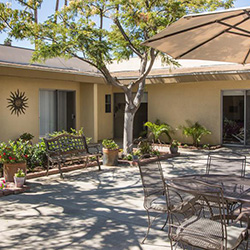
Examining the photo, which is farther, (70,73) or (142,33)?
(70,73)

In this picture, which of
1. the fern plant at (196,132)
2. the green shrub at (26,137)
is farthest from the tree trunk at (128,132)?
the fern plant at (196,132)

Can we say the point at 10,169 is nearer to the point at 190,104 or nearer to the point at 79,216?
the point at 79,216

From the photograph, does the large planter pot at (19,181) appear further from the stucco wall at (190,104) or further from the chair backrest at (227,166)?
→ the stucco wall at (190,104)

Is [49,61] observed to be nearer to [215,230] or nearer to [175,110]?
[175,110]

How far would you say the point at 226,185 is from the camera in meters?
4.77

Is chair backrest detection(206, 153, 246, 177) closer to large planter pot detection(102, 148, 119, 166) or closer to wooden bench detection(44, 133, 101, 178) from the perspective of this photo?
wooden bench detection(44, 133, 101, 178)

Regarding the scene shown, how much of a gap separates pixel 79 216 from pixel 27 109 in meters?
8.49

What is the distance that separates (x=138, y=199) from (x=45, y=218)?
1936mm

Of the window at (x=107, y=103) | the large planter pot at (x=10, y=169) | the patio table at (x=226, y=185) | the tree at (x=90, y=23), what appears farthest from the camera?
the window at (x=107, y=103)

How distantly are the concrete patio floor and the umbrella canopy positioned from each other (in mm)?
2842

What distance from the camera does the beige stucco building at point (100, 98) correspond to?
13016 millimetres

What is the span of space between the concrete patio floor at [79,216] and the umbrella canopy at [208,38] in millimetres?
2842

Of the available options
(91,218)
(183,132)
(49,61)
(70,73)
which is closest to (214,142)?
(183,132)

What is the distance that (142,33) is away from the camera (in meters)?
11.3
